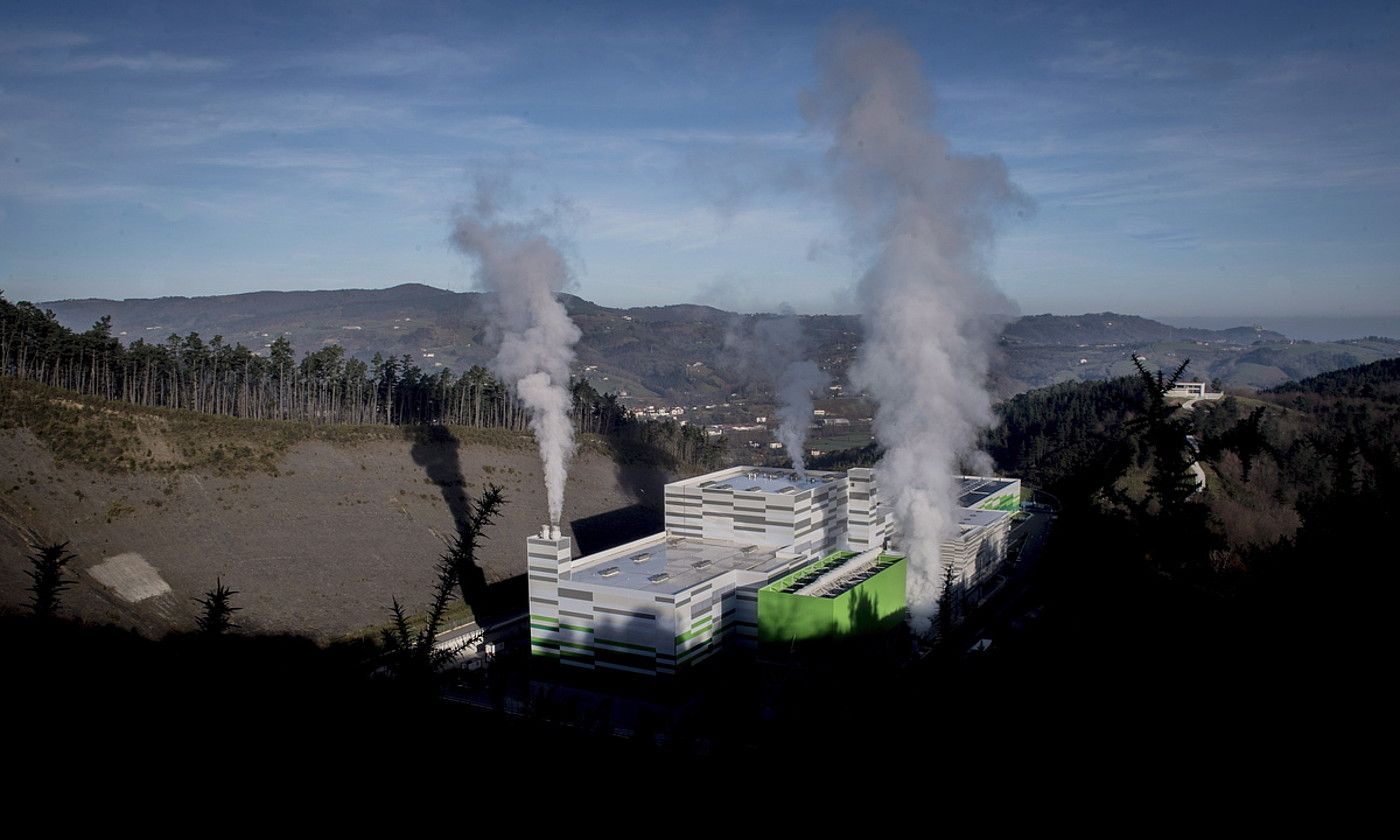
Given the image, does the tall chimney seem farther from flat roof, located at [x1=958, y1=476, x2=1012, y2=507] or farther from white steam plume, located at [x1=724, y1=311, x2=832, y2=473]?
flat roof, located at [x1=958, y1=476, x2=1012, y2=507]

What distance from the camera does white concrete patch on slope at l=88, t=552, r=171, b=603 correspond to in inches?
1344

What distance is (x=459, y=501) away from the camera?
5400 centimetres

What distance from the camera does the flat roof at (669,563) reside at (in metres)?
30.9

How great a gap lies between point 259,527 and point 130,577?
7792 mm

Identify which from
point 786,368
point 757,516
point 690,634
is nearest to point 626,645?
point 690,634

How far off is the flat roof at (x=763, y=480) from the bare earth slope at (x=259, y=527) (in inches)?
397

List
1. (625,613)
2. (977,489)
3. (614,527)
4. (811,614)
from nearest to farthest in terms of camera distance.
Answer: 1. (625,613)
2. (811,614)
3. (614,527)
4. (977,489)

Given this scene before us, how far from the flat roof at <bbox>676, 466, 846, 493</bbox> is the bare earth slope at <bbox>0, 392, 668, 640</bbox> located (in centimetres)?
1009

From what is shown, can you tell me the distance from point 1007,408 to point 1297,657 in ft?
342

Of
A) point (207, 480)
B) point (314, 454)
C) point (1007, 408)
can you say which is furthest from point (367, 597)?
point (1007, 408)

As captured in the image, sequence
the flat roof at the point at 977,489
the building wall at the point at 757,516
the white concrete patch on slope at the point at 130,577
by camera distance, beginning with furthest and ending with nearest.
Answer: the flat roof at the point at 977,489
the building wall at the point at 757,516
the white concrete patch on slope at the point at 130,577

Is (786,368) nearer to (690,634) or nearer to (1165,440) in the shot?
(690,634)

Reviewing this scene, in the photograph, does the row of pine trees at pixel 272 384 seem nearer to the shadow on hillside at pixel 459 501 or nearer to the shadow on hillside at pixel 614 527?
the shadow on hillside at pixel 459 501

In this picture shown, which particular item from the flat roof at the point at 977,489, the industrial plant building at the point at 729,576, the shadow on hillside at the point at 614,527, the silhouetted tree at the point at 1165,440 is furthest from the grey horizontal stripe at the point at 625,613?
the flat roof at the point at 977,489
